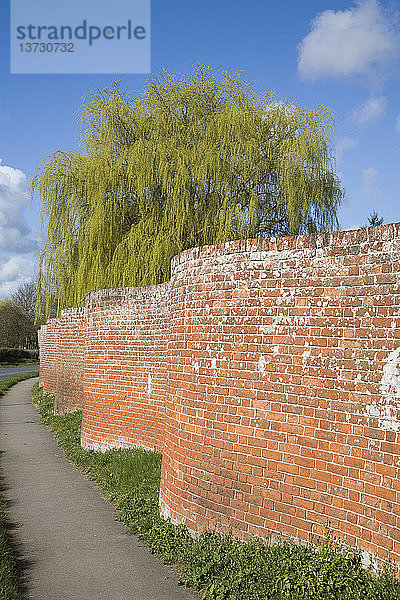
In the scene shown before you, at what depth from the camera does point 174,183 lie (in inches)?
587

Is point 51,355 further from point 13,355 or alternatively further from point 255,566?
point 13,355

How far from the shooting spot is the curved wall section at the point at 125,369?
8.73m

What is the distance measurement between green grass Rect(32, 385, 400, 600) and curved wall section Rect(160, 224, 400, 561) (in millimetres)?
143

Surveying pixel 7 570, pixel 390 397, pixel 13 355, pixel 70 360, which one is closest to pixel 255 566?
pixel 390 397

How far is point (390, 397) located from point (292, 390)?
2.97ft

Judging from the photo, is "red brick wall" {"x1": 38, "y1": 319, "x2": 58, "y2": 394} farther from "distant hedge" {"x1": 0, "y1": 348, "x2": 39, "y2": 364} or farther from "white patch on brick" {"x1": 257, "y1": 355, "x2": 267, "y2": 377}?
"distant hedge" {"x1": 0, "y1": 348, "x2": 39, "y2": 364}

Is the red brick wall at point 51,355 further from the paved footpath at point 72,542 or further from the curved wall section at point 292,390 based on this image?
A: the curved wall section at point 292,390

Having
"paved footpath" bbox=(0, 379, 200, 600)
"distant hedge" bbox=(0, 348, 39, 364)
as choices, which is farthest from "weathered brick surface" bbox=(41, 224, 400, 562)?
"distant hedge" bbox=(0, 348, 39, 364)

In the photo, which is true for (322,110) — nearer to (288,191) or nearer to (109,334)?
(288,191)

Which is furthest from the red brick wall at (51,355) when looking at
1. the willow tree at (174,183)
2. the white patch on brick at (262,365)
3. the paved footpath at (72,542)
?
the white patch on brick at (262,365)

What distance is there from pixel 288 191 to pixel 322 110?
2.81 metres

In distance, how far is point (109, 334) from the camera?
981 centimetres

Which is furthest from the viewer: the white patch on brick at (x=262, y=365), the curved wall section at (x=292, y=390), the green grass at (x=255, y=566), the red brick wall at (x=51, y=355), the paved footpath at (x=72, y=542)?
the red brick wall at (x=51, y=355)

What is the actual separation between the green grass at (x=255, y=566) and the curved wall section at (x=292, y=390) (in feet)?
0.47
